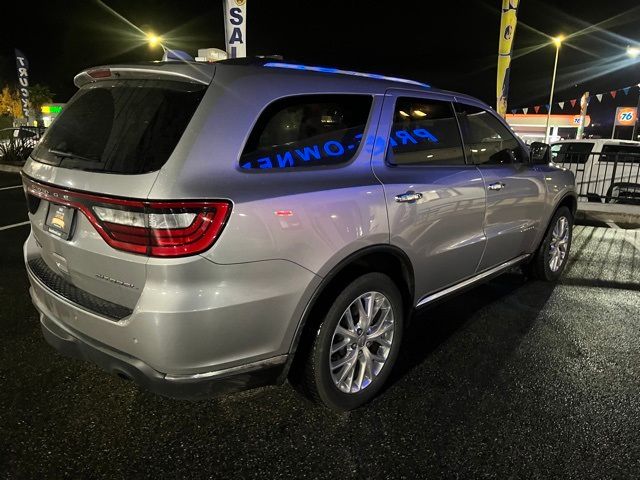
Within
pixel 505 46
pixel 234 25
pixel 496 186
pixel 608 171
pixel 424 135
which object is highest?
pixel 505 46

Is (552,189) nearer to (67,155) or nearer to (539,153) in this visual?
(539,153)

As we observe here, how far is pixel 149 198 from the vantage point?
1.88 metres

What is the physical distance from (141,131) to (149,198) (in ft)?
1.35

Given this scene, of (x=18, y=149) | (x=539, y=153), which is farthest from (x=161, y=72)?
(x=18, y=149)

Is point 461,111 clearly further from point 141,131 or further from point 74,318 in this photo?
point 74,318

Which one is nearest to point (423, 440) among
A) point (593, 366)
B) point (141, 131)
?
point (593, 366)

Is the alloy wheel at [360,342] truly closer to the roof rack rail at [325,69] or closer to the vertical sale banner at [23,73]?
the roof rack rail at [325,69]

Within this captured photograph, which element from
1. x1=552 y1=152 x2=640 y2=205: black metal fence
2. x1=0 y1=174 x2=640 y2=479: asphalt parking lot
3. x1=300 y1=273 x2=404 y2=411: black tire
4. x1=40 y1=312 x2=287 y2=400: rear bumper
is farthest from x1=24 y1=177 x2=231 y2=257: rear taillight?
x1=552 y1=152 x2=640 y2=205: black metal fence

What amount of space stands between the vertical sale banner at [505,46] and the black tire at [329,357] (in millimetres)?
14873

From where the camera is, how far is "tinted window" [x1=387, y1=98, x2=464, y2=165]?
9.42 ft

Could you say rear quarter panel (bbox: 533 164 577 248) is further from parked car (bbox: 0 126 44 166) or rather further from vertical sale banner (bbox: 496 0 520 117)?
parked car (bbox: 0 126 44 166)

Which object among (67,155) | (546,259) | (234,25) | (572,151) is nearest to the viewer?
(67,155)

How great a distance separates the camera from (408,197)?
107 inches

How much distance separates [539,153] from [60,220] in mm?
3847
